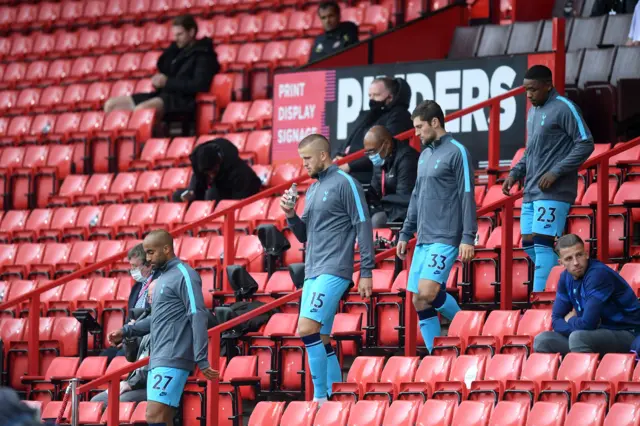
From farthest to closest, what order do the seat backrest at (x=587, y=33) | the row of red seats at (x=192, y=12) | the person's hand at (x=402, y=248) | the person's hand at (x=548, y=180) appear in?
the row of red seats at (x=192, y=12) < the seat backrest at (x=587, y=33) < the person's hand at (x=548, y=180) < the person's hand at (x=402, y=248)

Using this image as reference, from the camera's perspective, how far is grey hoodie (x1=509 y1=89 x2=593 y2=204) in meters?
9.10

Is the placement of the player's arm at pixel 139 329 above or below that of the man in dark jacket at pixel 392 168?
below

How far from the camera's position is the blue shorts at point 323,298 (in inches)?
331

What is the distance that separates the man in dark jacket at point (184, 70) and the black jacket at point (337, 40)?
134cm

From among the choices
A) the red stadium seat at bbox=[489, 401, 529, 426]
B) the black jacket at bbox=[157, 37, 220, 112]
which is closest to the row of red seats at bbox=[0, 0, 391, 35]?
the black jacket at bbox=[157, 37, 220, 112]

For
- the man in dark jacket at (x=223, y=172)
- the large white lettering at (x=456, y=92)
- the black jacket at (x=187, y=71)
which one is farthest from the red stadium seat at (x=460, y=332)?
the black jacket at (x=187, y=71)

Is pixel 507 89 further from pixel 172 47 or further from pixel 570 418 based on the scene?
pixel 570 418

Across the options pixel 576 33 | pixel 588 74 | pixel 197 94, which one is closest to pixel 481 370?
pixel 588 74

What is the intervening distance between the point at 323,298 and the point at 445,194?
103 cm

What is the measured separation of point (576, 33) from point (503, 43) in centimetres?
76

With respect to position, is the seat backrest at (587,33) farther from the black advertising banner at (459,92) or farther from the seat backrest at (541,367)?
the seat backrest at (541,367)

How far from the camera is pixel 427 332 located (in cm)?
886

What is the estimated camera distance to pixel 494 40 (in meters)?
14.0

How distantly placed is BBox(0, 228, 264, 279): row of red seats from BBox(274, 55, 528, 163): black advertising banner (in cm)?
164
